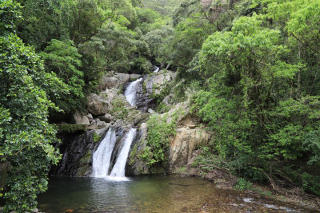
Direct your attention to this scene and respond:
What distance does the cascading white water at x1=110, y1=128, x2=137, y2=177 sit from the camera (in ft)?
43.5

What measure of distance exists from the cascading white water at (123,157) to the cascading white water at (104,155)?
0.68 metres

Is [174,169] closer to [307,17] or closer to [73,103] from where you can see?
[73,103]

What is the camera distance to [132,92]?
24734mm

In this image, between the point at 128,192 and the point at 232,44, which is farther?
the point at 128,192

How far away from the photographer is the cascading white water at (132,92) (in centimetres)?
2381

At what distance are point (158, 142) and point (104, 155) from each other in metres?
3.96

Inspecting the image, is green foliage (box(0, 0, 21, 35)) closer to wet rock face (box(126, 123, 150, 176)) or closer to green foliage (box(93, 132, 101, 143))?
wet rock face (box(126, 123, 150, 176))

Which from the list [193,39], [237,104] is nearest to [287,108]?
[237,104]

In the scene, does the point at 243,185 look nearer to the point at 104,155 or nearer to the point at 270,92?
the point at 270,92

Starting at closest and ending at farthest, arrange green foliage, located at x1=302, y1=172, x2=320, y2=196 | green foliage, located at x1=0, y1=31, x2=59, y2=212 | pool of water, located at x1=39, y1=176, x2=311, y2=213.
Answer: green foliage, located at x1=0, y1=31, x2=59, y2=212
pool of water, located at x1=39, y1=176, x2=311, y2=213
green foliage, located at x1=302, y1=172, x2=320, y2=196

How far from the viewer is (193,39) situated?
1769 cm

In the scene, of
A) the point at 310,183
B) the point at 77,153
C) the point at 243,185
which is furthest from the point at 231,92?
the point at 77,153

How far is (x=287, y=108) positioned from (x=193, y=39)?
39.4ft

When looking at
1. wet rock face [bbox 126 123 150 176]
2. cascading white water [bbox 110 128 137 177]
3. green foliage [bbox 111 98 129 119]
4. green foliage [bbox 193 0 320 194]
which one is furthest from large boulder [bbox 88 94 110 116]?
green foliage [bbox 193 0 320 194]
